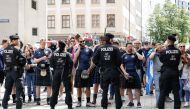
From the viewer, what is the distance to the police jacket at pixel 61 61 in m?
13.9

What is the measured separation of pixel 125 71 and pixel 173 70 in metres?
2.58

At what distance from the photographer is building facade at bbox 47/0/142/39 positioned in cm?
7131

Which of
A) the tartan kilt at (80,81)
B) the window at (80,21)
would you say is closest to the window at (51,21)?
the window at (80,21)

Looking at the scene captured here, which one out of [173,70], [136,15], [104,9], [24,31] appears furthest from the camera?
[136,15]

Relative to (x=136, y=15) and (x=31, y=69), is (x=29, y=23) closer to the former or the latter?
(x=31, y=69)

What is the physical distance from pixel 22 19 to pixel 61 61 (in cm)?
2461

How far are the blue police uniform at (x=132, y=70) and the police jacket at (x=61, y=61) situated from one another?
200 cm

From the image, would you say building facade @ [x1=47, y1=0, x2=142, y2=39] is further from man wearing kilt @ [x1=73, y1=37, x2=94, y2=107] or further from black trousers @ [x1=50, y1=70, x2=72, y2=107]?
black trousers @ [x1=50, y1=70, x2=72, y2=107]

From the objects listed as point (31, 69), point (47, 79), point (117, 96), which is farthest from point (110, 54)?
point (31, 69)

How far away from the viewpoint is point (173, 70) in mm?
12758

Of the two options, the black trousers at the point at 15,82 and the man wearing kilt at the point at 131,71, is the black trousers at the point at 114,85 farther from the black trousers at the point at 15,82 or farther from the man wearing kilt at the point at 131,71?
the black trousers at the point at 15,82

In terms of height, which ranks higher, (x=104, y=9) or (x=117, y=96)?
(x=104, y=9)

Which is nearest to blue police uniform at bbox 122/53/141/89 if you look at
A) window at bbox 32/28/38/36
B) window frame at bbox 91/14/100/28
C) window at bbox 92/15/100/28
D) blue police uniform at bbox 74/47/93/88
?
blue police uniform at bbox 74/47/93/88

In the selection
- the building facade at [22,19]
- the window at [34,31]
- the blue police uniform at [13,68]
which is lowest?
the blue police uniform at [13,68]
